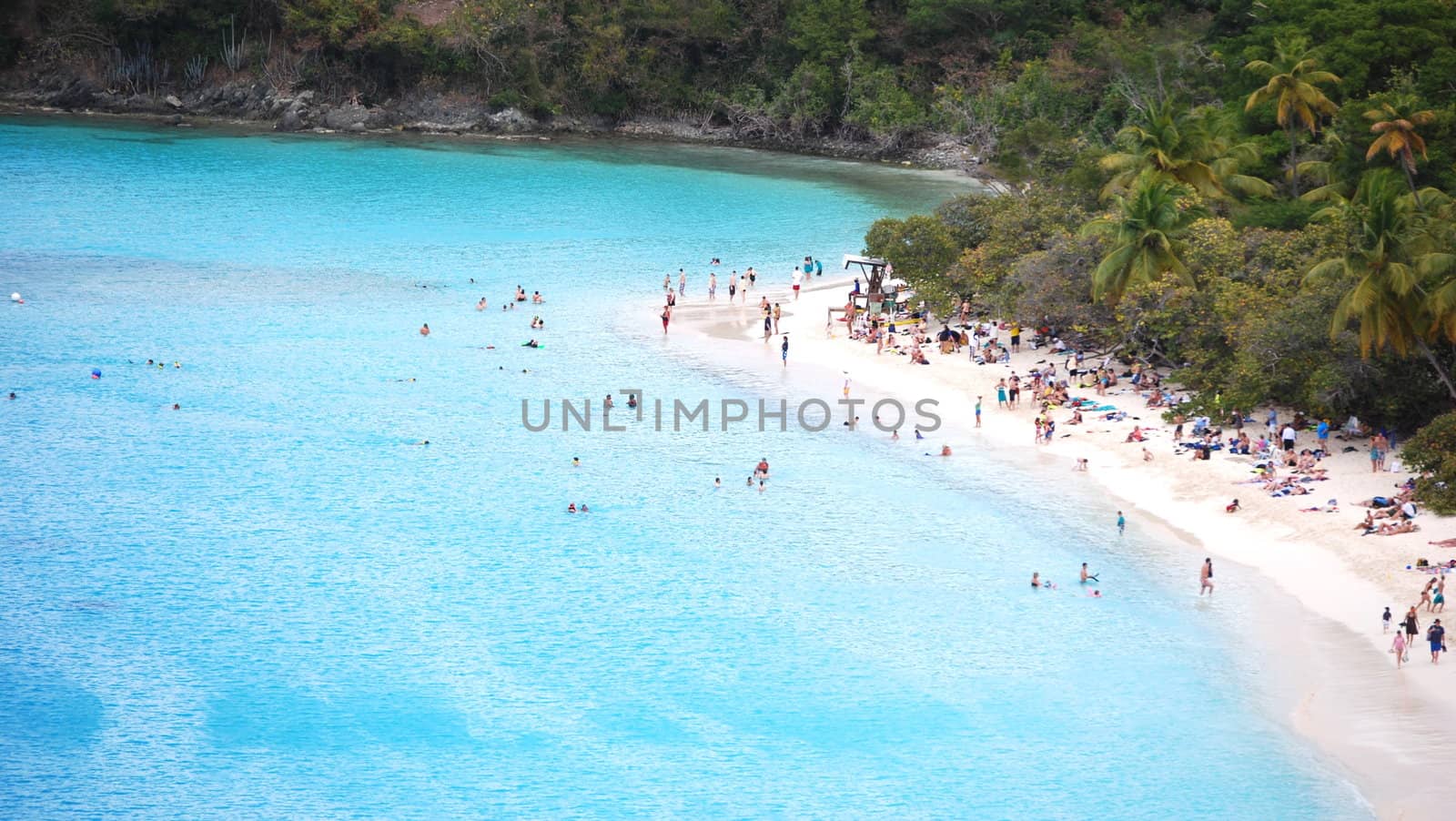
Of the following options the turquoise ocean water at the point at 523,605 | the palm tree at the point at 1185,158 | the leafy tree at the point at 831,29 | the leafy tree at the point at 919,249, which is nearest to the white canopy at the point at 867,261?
the leafy tree at the point at 919,249

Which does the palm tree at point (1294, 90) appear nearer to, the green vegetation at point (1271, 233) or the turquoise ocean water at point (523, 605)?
the green vegetation at point (1271, 233)

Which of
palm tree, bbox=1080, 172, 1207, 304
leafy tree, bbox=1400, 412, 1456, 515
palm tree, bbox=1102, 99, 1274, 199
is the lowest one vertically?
leafy tree, bbox=1400, 412, 1456, 515

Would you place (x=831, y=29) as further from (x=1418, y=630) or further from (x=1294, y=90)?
(x=1418, y=630)

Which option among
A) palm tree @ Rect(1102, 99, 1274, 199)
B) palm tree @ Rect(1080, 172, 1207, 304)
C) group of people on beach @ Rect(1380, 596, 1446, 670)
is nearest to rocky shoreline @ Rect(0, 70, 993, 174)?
palm tree @ Rect(1102, 99, 1274, 199)

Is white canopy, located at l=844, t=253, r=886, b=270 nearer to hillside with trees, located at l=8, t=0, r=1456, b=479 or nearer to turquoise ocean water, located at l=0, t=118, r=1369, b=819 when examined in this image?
hillside with trees, located at l=8, t=0, r=1456, b=479

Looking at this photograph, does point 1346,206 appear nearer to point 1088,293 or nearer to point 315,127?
point 1088,293

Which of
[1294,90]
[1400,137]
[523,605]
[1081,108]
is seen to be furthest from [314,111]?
[523,605]
